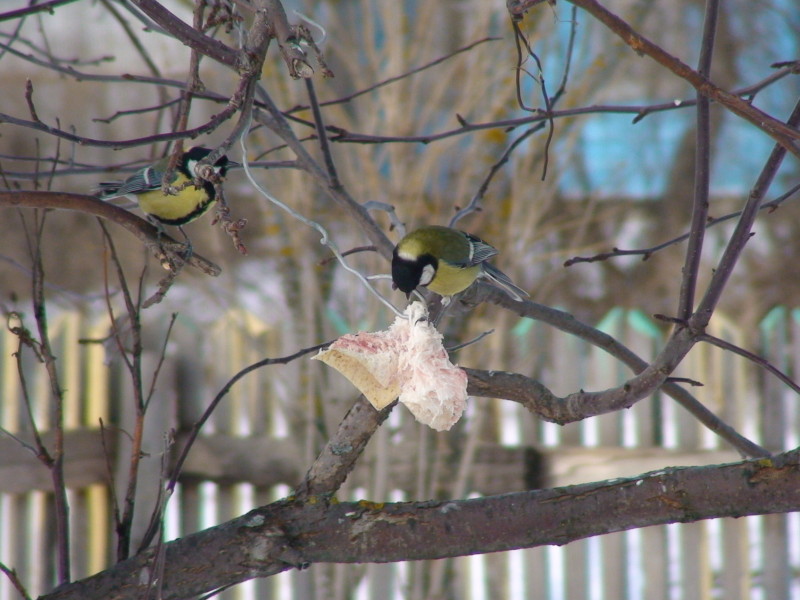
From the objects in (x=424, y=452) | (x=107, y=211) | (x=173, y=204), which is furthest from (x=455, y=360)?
(x=107, y=211)

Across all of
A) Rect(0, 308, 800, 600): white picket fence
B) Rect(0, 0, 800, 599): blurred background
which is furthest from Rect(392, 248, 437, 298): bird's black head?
Rect(0, 308, 800, 600): white picket fence

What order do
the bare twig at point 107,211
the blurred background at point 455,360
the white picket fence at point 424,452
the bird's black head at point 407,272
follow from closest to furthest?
the bare twig at point 107,211, the bird's black head at point 407,272, the blurred background at point 455,360, the white picket fence at point 424,452

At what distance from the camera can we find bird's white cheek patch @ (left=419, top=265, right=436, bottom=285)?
5.51 ft

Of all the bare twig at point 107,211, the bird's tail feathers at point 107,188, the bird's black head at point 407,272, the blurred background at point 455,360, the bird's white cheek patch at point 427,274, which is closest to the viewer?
the bare twig at point 107,211

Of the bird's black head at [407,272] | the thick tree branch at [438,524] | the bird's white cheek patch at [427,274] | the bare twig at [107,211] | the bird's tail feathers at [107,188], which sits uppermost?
the bird's tail feathers at [107,188]

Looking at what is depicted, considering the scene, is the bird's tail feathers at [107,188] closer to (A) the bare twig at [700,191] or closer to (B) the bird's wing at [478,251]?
(B) the bird's wing at [478,251]

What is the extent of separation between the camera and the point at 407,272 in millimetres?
1517

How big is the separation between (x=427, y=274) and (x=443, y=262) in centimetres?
10

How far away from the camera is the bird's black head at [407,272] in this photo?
146cm

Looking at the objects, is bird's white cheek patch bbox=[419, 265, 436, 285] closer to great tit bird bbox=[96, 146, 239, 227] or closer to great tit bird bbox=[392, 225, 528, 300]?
great tit bird bbox=[392, 225, 528, 300]

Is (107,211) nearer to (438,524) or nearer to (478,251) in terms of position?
(438,524)

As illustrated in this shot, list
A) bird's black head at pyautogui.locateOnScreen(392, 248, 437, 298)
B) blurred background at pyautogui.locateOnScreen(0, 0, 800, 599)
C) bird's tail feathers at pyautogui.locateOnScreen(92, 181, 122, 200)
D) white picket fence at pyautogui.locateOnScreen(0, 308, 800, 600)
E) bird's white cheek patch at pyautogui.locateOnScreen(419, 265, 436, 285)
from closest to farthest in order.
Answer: bird's black head at pyautogui.locateOnScreen(392, 248, 437, 298) → bird's white cheek patch at pyautogui.locateOnScreen(419, 265, 436, 285) → bird's tail feathers at pyautogui.locateOnScreen(92, 181, 122, 200) → blurred background at pyautogui.locateOnScreen(0, 0, 800, 599) → white picket fence at pyautogui.locateOnScreen(0, 308, 800, 600)

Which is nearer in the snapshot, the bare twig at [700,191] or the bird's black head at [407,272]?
the bare twig at [700,191]

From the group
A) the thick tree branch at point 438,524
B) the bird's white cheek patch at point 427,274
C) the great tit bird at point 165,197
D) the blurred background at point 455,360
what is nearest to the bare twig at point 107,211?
the thick tree branch at point 438,524
